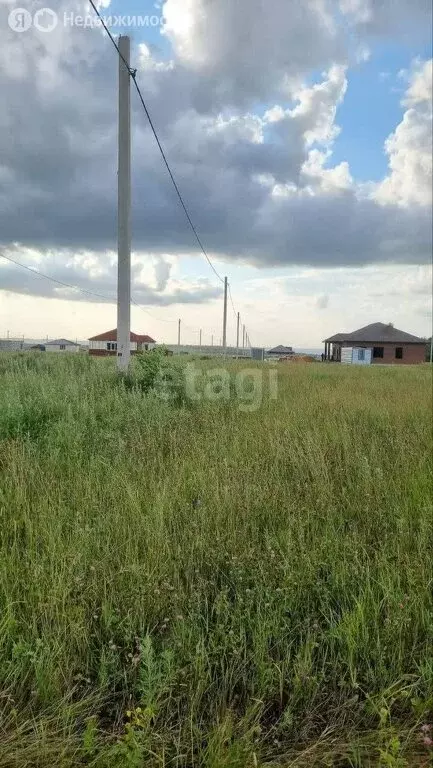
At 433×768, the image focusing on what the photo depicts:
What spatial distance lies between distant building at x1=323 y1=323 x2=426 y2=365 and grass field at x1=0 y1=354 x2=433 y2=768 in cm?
4493

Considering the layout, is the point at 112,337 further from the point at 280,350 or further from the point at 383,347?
the point at 383,347

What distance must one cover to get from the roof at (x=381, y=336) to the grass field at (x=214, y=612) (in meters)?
46.2

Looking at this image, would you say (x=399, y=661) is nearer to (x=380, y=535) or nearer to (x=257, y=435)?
(x=380, y=535)

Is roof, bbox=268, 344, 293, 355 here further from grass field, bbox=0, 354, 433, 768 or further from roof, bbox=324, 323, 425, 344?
grass field, bbox=0, 354, 433, 768

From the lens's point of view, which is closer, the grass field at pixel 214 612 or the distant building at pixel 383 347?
the grass field at pixel 214 612

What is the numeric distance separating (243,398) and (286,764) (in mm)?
6207

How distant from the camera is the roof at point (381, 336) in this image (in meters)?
46.7

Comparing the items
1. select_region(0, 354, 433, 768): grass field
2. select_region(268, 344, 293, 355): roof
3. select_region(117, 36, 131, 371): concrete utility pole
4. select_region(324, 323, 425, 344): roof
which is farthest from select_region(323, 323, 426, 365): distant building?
select_region(0, 354, 433, 768): grass field

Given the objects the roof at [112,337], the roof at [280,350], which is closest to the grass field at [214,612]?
the roof at [112,337]

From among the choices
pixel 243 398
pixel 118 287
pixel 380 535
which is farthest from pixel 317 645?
pixel 118 287

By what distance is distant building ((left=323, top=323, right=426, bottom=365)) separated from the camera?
46.3 metres

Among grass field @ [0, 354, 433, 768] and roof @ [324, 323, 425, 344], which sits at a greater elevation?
roof @ [324, 323, 425, 344]

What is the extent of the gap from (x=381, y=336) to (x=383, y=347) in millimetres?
1385

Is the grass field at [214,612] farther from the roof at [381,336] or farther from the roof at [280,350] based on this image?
the roof at [280,350]
